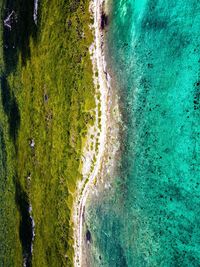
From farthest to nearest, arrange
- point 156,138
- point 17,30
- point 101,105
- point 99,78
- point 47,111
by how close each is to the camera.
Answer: point 17,30
point 47,111
point 99,78
point 101,105
point 156,138

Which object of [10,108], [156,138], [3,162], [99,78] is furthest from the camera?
[3,162]

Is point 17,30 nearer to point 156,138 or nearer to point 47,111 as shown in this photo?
point 47,111

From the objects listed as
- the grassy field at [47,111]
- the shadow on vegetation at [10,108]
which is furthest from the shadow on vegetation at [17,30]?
the shadow on vegetation at [10,108]

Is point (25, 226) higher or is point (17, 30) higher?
point (17, 30)

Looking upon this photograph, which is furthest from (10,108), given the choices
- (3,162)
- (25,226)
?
(25,226)

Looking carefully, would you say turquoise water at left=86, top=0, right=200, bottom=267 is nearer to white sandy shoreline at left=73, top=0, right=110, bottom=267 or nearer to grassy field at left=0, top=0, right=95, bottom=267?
white sandy shoreline at left=73, top=0, right=110, bottom=267

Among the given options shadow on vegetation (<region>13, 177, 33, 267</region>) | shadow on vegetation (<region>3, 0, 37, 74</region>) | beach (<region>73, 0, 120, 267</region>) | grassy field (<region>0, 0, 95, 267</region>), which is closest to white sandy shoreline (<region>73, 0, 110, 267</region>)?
beach (<region>73, 0, 120, 267</region>)

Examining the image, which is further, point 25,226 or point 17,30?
point 17,30
